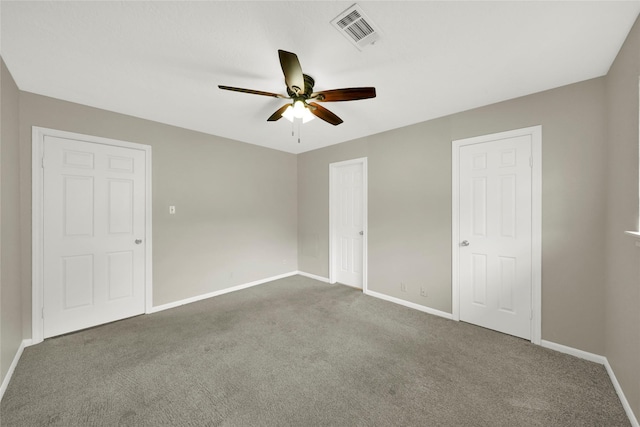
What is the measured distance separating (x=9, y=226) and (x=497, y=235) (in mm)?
4610

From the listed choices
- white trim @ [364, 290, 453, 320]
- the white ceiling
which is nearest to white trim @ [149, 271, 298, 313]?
white trim @ [364, 290, 453, 320]

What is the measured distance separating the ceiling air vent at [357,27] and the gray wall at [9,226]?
8.58 ft

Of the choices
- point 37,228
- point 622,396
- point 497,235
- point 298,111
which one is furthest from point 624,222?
point 37,228

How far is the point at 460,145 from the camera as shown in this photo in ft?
9.59

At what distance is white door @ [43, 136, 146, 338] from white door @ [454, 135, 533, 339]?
158 inches

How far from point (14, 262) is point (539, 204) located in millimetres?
4929

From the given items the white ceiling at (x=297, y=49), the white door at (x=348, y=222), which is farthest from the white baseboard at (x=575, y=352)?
the white ceiling at (x=297, y=49)

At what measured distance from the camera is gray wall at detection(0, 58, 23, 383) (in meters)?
1.91

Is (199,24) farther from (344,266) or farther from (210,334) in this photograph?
(344,266)

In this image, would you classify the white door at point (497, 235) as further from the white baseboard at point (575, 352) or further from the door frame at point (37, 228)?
the door frame at point (37, 228)

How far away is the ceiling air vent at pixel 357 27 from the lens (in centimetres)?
147

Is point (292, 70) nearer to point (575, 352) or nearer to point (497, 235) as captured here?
point (497, 235)

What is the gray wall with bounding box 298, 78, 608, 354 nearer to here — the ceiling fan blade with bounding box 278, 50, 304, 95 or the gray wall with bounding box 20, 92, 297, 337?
the gray wall with bounding box 20, 92, 297, 337

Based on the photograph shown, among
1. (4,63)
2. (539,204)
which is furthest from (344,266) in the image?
(4,63)
